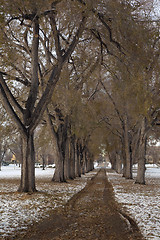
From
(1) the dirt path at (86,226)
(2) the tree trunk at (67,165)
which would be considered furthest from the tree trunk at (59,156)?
(1) the dirt path at (86,226)

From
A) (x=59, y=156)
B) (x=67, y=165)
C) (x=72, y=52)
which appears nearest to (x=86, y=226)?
(x=72, y=52)

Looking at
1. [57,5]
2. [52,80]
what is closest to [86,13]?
[57,5]

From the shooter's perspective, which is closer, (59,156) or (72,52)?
(72,52)

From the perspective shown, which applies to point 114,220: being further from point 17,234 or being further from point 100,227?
point 17,234

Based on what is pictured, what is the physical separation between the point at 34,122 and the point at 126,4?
6087 millimetres

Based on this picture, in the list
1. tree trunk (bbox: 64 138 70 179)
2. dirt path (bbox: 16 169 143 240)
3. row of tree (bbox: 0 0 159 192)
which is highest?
row of tree (bbox: 0 0 159 192)

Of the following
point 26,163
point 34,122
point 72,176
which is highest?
point 34,122

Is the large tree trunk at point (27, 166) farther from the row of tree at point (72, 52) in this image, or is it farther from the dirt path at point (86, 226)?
the dirt path at point (86, 226)

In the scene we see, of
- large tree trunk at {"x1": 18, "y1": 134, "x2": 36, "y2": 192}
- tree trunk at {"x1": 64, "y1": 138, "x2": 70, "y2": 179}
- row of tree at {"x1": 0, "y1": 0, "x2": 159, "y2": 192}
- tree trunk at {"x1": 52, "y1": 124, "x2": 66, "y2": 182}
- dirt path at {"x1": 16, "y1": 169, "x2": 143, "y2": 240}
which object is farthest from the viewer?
tree trunk at {"x1": 64, "y1": 138, "x2": 70, "y2": 179}

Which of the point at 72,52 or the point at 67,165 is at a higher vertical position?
the point at 72,52

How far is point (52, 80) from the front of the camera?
1133cm

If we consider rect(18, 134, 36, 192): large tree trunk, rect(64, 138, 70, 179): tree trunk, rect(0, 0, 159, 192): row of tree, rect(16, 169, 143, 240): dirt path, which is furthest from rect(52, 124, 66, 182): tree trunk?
rect(16, 169, 143, 240): dirt path

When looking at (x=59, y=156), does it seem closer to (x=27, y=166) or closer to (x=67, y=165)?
(x=67, y=165)

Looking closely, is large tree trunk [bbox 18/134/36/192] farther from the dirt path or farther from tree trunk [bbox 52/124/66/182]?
tree trunk [bbox 52/124/66/182]
